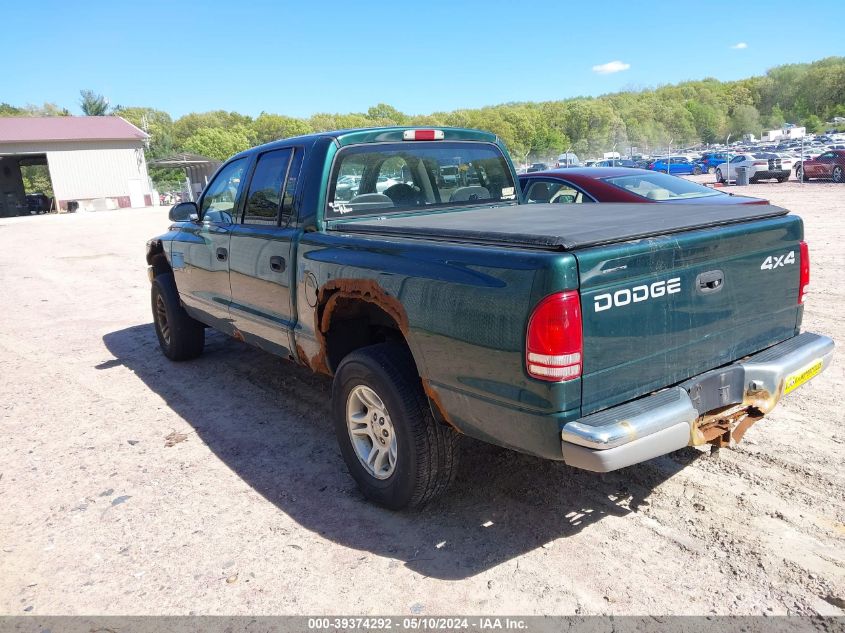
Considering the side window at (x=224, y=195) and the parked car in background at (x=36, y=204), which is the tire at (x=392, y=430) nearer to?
the side window at (x=224, y=195)

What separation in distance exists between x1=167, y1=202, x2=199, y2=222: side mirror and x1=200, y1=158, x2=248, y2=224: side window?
0.10 metres

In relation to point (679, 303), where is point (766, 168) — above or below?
below

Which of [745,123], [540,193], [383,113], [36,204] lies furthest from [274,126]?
[540,193]

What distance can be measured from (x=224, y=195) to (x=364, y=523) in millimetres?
3060

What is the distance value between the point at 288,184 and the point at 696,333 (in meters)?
2.67

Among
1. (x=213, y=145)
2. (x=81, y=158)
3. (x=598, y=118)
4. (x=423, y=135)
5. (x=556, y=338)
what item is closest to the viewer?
(x=556, y=338)

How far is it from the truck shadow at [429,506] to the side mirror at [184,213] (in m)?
1.57

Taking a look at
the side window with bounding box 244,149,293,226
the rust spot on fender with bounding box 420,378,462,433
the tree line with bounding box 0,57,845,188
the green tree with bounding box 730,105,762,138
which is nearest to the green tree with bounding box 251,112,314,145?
the tree line with bounding box 0,57,845,188

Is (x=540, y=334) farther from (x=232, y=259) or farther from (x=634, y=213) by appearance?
(x=232, y=259)

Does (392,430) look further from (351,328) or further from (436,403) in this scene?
(351,328)

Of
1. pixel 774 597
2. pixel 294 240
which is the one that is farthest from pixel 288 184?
pixel 774 597

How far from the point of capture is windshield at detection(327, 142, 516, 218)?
4121 millimetres

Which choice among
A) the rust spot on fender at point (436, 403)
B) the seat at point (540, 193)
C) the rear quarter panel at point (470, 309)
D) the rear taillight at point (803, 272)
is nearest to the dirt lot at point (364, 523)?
the rear taillight at point (803, 272)

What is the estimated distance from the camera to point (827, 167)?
26297mm
